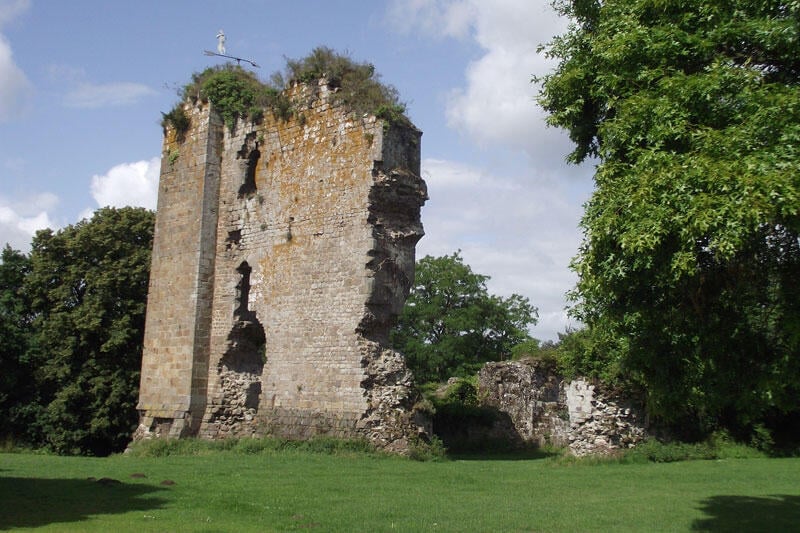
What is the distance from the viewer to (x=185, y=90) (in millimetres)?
19969

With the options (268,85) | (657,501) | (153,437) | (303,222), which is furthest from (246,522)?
(268,85)

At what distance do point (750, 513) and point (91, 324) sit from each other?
19.1m

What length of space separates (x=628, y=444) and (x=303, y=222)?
855 cm

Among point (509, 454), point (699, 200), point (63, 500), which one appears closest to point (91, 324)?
point (509, 454)

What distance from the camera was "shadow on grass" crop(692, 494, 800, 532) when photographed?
836cm

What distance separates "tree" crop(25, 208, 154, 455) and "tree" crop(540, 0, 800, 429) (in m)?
18.3

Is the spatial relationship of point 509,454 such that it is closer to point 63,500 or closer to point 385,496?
point 385,496

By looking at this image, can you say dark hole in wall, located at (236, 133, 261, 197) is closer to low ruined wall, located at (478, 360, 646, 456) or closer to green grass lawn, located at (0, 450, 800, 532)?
green grass lawn, located at (0, 450, 800, 532)

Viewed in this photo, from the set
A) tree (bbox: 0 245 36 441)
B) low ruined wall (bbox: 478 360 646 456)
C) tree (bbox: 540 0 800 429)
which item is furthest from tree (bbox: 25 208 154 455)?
tree (bbox: 540 0 800 429)

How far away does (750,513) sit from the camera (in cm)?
930

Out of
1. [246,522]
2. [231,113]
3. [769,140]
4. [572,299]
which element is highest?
[231,113]

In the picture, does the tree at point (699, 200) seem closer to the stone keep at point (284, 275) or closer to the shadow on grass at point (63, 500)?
the shadow on grass at point (63, 500)

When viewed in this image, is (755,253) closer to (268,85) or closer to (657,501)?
(657,501)

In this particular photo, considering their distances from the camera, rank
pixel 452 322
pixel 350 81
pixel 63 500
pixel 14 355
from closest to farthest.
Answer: pixel 63 500
pixel 350 81
pixel 14 355
pixel 452 322
